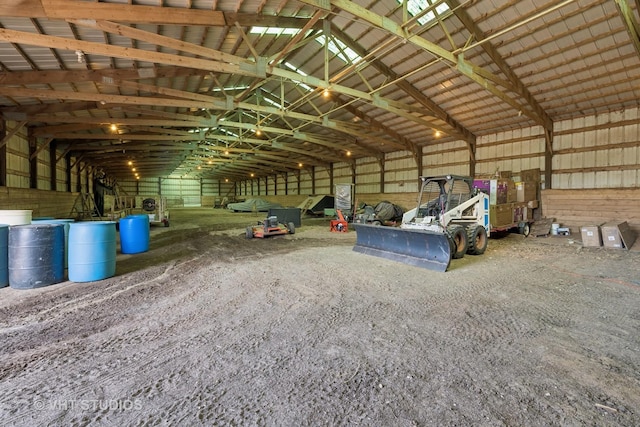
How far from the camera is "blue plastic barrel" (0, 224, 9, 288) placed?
15.4 ft

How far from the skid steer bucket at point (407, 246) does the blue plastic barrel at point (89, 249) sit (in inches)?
222

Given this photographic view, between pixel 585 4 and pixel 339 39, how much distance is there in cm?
646

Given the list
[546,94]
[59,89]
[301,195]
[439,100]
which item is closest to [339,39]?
[439,100]

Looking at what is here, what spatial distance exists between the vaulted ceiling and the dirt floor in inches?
204

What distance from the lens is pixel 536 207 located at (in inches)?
488

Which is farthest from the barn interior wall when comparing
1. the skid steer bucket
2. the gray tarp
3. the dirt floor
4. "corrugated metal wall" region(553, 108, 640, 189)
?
the gray tarp

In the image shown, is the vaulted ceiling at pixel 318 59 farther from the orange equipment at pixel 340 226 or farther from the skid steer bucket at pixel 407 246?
the orange equipment at pixel 340 226

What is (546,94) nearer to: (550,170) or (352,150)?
(550,170)

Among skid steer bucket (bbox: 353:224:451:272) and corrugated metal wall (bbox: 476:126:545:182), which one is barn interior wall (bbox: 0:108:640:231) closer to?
corrugated metal wall (bbox: 476:126:545:182)

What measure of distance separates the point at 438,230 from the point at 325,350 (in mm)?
4743

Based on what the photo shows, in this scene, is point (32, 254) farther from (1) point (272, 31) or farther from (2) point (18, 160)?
(2) point (18, 160)

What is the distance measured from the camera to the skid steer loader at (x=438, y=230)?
20.3 ft

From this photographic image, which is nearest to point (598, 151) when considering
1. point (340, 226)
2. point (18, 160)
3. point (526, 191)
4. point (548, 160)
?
point (548, 160)

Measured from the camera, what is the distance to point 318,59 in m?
11.3
